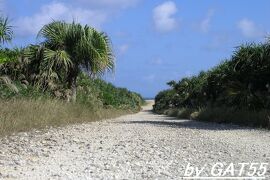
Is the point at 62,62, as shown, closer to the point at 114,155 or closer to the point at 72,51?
the point at 72,51

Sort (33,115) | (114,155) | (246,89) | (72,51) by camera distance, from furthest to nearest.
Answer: (72,51), (246,89), (33,115), (114,155)

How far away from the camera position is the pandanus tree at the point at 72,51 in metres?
24.9

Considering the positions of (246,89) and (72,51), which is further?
(72,51)

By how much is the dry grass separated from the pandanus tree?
3.40 meters

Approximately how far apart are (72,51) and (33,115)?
9.29 metres

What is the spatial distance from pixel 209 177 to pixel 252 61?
702 inches

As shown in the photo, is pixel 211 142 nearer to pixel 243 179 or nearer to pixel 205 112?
pixel 243 179

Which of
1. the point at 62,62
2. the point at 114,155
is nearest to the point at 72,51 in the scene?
the point at 62,62

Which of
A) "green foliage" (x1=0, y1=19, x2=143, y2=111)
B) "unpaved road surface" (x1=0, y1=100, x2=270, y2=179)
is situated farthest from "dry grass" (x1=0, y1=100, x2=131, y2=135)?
"green foliage" (x1=0, y1=19, x2=143, y2=111)

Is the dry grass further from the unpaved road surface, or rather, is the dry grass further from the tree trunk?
the tree trunk

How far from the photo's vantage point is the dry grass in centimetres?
1439

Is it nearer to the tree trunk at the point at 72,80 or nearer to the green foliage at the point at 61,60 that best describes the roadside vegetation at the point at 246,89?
the green foliage at the point at 61,60

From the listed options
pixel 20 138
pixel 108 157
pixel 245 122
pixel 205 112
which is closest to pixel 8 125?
pixel 20 138

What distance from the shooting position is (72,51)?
2541 cm
